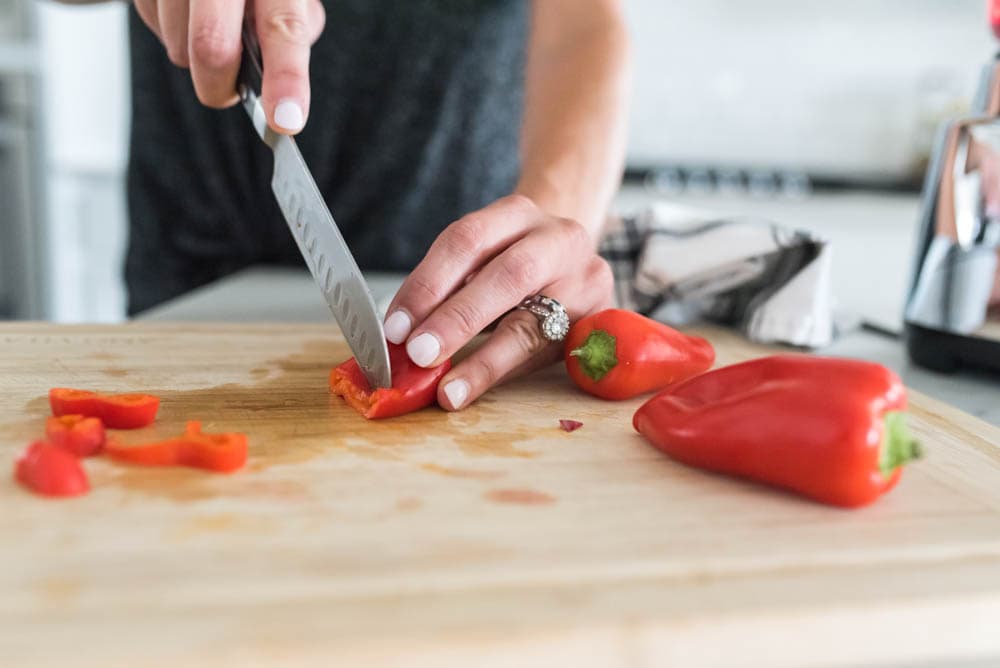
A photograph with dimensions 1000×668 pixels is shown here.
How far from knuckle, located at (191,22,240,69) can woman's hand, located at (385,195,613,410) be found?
32 cm

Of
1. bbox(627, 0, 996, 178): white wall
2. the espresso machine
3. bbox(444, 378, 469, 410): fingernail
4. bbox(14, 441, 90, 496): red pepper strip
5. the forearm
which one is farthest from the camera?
bbox(627, 0, 996, 178): white wall

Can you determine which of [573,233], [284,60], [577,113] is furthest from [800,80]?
[284,60]

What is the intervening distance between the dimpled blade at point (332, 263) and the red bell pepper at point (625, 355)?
24 cm

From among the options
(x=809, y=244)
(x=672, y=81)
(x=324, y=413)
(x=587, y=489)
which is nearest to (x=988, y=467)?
(x=587, y=489)

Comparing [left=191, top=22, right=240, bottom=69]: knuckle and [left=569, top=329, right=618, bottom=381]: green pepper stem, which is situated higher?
[left=191, top=22, right=240, bottom=69]: knuckle

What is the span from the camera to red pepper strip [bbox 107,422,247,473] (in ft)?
2.38

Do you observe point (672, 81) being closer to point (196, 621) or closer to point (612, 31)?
point (612, 31)

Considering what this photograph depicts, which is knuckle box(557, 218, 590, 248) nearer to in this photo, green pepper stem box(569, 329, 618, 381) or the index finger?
green pepper stem box(569, 329, 618, 381)

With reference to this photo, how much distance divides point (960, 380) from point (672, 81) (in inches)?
115

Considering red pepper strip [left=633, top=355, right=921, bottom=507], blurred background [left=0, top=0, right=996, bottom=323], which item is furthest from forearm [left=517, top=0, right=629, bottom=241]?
blurred background [left=0, top=0, right=996, bottom=323]

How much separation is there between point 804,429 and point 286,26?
70cm

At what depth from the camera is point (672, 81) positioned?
3896mm

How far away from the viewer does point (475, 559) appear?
60cm

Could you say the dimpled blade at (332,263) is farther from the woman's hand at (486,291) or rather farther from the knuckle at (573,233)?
the knuckle at (573,233)
